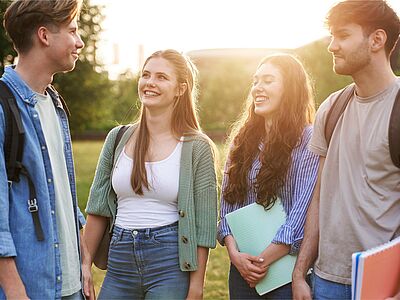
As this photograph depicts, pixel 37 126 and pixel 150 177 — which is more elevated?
pixel 37 126

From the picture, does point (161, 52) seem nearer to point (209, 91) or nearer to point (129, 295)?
point (129, 295)

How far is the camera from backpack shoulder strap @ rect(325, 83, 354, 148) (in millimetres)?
3236

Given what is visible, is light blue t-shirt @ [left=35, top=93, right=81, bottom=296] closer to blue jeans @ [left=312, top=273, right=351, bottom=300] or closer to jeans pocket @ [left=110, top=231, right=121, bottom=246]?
jeans pocket @ [left=110, top=231, right=121, bottom=246]

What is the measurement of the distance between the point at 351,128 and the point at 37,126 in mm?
1421

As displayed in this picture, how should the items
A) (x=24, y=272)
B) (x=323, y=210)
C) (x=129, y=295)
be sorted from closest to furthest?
(x=24, y=272) → (x=323, y=210) → (x=129, y=295)

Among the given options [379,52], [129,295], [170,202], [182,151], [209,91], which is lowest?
[209,91]

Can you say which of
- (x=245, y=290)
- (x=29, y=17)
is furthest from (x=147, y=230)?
(x=29, y=17)

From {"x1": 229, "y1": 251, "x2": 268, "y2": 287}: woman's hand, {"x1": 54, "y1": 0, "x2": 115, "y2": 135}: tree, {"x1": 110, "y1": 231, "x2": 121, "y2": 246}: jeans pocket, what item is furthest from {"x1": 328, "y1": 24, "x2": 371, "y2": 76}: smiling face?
{"x1": 54, "y1": 0, "x2": 115, "y2": 135}: tree

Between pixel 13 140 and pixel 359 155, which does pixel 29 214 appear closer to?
pixel 13 140

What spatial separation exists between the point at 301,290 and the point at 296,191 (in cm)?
54

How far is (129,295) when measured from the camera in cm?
350

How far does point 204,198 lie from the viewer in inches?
141

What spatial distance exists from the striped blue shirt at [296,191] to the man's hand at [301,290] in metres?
0.21

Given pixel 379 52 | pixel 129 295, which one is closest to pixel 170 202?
pixel 129 295
